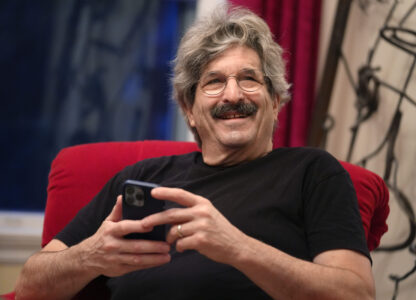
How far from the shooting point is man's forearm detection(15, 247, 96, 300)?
1.14 meters

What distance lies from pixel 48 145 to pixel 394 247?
1700 mm

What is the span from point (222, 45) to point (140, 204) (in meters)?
0.63

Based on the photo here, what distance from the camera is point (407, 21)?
1.88 m

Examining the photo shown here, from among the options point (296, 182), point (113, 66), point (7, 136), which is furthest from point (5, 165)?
point (296, 182)

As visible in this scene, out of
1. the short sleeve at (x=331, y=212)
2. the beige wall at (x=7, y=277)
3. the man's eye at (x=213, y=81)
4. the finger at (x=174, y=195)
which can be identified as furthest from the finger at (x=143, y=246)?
the beige wall at (x=7, y=277)

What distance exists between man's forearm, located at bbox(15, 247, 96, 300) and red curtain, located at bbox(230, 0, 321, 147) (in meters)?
1.15

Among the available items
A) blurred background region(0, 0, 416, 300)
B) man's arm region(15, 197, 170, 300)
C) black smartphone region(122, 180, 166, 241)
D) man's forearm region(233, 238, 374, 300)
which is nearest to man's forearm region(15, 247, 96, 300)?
man's arm region(15, 197, 170, 300)

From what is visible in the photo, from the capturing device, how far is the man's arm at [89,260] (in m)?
0.96

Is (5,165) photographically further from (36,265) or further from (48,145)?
(36,265)

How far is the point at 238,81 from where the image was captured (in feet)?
4.53

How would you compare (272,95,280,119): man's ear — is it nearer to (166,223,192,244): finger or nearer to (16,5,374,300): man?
(16,5,374,300): man

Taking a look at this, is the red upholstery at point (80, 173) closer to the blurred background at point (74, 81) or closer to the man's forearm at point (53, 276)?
the man's forearm at point (53, 276)

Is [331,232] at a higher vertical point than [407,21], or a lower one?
lower

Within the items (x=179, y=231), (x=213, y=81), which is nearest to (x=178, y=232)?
(x=179, y=231)
